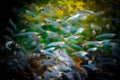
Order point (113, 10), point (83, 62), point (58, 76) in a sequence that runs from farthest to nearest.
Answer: point (113, 10), point (83, 62), point (58, 76)

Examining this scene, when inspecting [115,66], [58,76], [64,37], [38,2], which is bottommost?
[58,76]

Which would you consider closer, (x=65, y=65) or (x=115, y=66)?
(x=65, y=65)

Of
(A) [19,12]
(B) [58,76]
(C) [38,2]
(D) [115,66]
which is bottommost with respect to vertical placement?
(B) [58,76]

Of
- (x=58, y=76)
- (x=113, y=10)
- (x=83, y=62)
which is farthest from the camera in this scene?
(x=113, y=10)

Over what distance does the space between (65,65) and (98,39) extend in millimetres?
873

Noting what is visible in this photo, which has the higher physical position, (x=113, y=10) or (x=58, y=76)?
(x=113, y=10)

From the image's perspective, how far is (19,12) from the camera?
4281mm

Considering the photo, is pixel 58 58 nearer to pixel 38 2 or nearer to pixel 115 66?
pixel 115 66

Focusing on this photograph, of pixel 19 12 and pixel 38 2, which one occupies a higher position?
pixel 38 2

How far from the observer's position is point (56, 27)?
3.89 metres

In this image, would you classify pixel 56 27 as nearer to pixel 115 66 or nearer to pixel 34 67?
pixel 34 67

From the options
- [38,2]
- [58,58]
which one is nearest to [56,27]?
[58,58]

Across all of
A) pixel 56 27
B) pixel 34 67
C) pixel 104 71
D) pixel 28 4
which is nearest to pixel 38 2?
pixel 28 4

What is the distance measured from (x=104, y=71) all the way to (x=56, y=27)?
112cm
